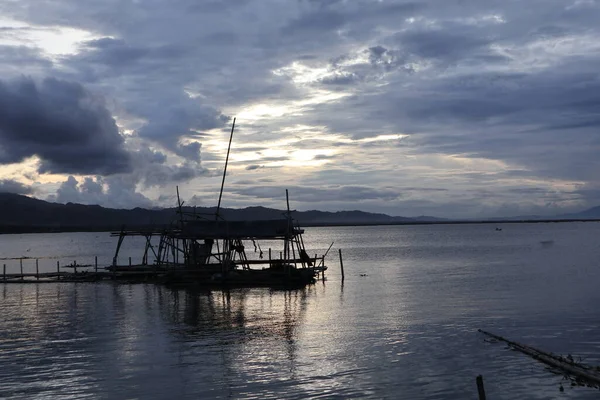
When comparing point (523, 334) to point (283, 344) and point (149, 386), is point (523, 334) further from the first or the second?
point (149, 386)

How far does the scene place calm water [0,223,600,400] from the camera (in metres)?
16.9

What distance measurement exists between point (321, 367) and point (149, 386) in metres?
5.20

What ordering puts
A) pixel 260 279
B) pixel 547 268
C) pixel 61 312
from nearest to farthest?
1. pixel 61 312
2. pixel 260 279
3. pixel 547 268

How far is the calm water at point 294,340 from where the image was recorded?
16.9 m

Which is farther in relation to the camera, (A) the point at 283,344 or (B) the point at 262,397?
(A) the point at 283,344

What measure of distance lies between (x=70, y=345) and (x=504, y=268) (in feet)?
135

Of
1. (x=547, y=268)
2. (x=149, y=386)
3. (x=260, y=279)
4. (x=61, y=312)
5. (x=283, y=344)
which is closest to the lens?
(x=149, y=386)

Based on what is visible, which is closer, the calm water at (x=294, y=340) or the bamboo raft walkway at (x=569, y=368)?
the bamboo raft walkway at (x=569, y=368)

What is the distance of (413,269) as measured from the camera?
2201 inches

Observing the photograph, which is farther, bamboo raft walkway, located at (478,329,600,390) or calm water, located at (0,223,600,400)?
calm water, located at (0,223,600,400)

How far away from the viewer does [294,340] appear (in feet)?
75.3

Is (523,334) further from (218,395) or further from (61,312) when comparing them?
(61,312)

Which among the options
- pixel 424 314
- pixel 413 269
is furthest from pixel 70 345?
pixel 413 269

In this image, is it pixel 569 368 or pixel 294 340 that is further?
pixel 294 340
